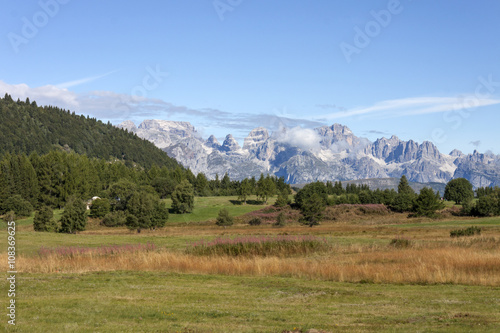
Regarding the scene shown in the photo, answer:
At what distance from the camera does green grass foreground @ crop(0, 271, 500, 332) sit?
38.0 ft

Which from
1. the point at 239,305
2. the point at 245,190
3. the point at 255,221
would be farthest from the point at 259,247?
the point at 245,190

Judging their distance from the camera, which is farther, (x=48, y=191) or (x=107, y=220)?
(x=48, y=191)

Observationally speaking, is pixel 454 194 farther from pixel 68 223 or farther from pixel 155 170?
pixel 68 223

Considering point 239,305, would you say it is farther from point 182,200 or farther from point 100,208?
point 182,200

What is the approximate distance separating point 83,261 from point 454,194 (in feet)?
565

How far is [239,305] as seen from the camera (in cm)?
1480

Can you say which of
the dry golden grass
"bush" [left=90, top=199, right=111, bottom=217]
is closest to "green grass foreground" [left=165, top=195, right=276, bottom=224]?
"bush" [left=90, top=199, right=111, bottom=217]

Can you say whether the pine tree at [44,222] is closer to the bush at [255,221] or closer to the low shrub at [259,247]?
the low shrub at [259,247]

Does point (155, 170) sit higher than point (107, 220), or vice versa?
point (155, 170)

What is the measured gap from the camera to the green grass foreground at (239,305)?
38.0ft

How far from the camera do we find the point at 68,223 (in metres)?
60.8

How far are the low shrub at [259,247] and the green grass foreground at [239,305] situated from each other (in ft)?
36.3

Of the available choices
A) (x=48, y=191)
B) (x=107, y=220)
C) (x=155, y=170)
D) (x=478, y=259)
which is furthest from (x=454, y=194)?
(x=478, y=259)

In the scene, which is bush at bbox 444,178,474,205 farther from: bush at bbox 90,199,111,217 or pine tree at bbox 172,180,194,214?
bush at bbox 90,199,111,217
